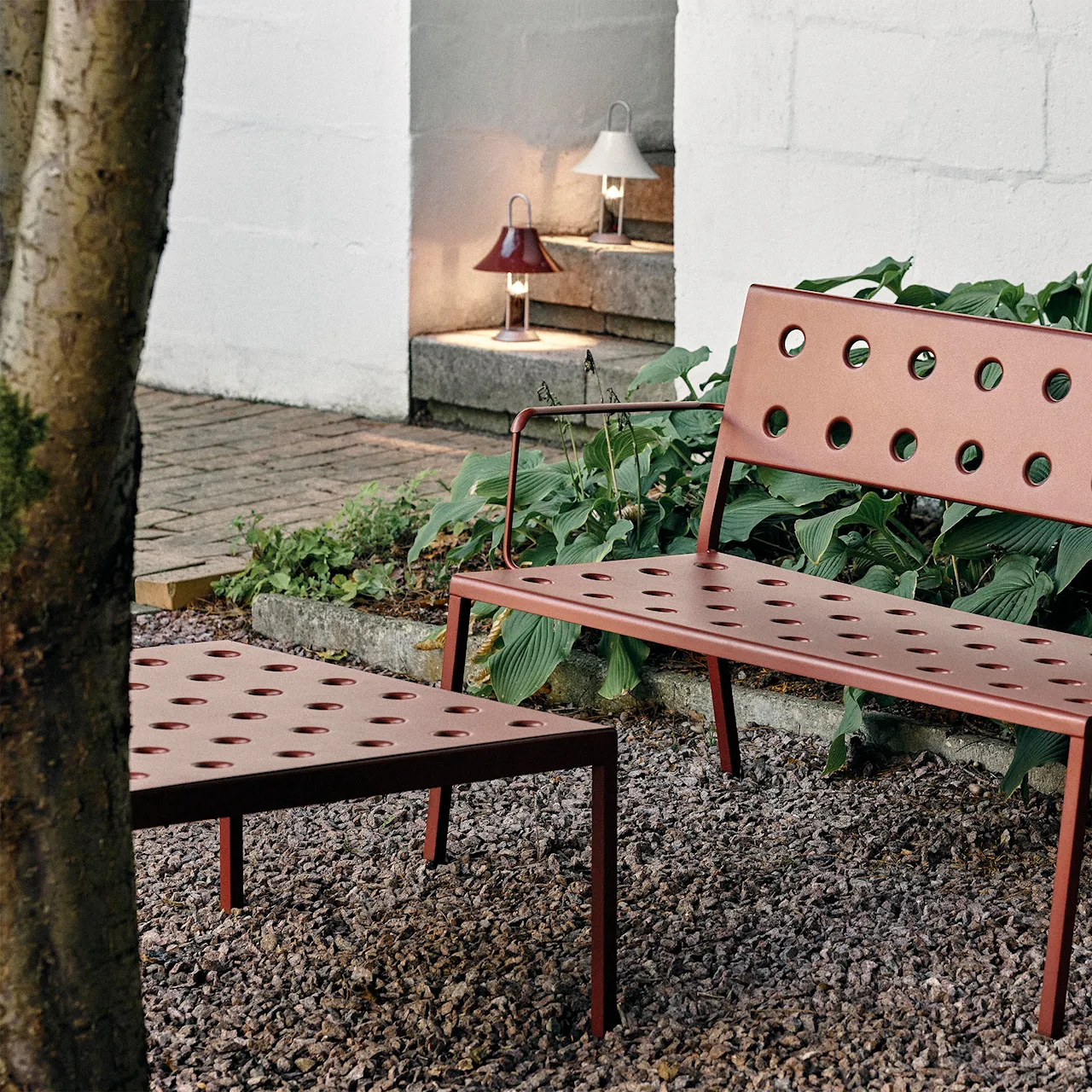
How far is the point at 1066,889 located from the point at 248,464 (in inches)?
159

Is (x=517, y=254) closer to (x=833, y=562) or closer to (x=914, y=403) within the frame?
(x=833, y=562)

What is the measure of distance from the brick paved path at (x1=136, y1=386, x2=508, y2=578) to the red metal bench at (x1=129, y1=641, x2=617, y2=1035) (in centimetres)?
208

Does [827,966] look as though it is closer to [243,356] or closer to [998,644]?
[998,644]

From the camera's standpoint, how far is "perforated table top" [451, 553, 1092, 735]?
2.60 meters

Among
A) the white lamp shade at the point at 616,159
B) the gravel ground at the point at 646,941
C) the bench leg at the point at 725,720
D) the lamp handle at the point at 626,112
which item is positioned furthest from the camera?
the lamp handle at the point at 626,112

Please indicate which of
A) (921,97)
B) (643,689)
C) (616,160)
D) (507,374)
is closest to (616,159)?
(616,160)

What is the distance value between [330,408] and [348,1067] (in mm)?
4777

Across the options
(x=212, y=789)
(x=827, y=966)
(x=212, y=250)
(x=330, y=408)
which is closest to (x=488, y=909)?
(x=827, y=966)

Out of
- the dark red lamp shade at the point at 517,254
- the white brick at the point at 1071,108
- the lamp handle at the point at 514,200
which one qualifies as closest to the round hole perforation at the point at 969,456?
the white brick at the point at 1071,108

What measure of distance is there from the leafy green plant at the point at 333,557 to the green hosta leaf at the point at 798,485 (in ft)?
3.35

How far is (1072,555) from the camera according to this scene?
345 cm

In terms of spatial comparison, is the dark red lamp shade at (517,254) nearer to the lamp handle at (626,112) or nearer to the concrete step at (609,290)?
the concrete step at (609,290)

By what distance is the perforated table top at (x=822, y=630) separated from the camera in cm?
260

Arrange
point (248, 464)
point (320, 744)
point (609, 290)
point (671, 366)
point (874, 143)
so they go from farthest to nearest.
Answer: point (609, 290), point (248, 464), point (874, 143), point (671, 366), point (320, 744)
